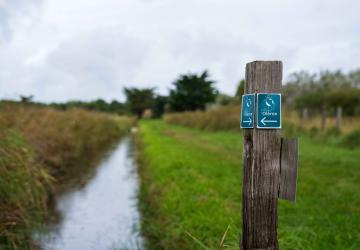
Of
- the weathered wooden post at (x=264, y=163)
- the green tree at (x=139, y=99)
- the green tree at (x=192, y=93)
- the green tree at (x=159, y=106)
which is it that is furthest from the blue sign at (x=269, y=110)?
the green tree at (x=139, y=99)

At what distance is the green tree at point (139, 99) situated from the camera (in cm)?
5484

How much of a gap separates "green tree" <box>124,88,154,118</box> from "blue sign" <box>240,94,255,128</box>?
5253 centimetres

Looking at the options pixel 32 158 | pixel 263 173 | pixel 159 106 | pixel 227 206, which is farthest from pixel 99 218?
pixel 159 106

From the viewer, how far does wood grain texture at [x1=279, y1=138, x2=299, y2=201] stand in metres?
2.04

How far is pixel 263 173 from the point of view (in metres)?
2.06

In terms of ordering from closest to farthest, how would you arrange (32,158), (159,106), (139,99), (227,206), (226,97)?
(227,206) < (32,158) < (226,97) < (159,106) < (139,99)

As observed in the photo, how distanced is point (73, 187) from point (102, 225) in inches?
103

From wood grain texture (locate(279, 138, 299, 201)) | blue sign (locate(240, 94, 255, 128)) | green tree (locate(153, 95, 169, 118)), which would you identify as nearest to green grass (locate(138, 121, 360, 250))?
wood grain texture (locate(279, 138, 299, 201))

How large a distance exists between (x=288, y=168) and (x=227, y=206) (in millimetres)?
2906

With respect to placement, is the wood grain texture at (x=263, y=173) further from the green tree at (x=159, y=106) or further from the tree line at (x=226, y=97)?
the green tree at (x=159, y=106)

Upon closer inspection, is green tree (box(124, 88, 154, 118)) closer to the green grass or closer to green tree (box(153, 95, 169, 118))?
green tree (box(153, 95, 169, 118))

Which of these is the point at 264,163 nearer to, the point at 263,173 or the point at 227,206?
the point at 263,173

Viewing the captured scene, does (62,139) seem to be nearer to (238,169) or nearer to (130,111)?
(238,169)

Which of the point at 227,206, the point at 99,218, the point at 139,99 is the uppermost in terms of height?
the point at 139,99
